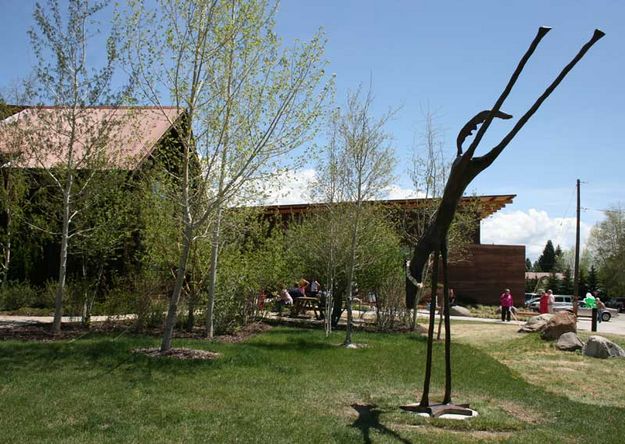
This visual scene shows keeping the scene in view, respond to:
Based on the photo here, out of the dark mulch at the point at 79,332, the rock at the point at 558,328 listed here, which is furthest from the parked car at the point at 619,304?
the dark mulch at the point at 79,332

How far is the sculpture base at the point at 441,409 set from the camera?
269 inches

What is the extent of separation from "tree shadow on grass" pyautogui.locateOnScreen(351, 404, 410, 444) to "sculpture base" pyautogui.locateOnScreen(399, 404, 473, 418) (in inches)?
18.7

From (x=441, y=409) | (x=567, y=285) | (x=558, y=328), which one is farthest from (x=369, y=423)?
(x=567, y=285)

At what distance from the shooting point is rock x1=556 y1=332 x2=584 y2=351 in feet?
46.2

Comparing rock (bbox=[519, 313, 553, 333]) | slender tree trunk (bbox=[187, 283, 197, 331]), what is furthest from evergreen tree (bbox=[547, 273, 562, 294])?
slender tree trunk (bbox=[187, 283, 197, 331])


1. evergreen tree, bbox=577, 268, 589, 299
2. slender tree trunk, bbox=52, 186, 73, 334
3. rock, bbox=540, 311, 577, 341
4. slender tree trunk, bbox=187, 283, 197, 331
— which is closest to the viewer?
slender tree trunk, bbox=52, 186, 73, 334

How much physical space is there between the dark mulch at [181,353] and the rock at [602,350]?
29.1ft

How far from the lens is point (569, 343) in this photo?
14.2 m

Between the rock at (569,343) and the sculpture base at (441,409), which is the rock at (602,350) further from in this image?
the sculpture base at (441,409)

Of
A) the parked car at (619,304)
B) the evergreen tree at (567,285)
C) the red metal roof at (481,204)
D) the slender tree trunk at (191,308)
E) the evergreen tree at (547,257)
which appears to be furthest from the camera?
the evergreen tree at (547,257)

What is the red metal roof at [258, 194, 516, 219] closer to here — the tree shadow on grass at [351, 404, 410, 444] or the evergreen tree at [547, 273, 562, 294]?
the tree shadow on grass at [351, 404, 410, 444]

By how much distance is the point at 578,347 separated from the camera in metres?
14.1

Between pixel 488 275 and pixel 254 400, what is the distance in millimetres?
31449

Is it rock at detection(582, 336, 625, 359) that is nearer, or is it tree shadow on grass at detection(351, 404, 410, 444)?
tree shadow on grass at detection(351, 404, 410, 444)
